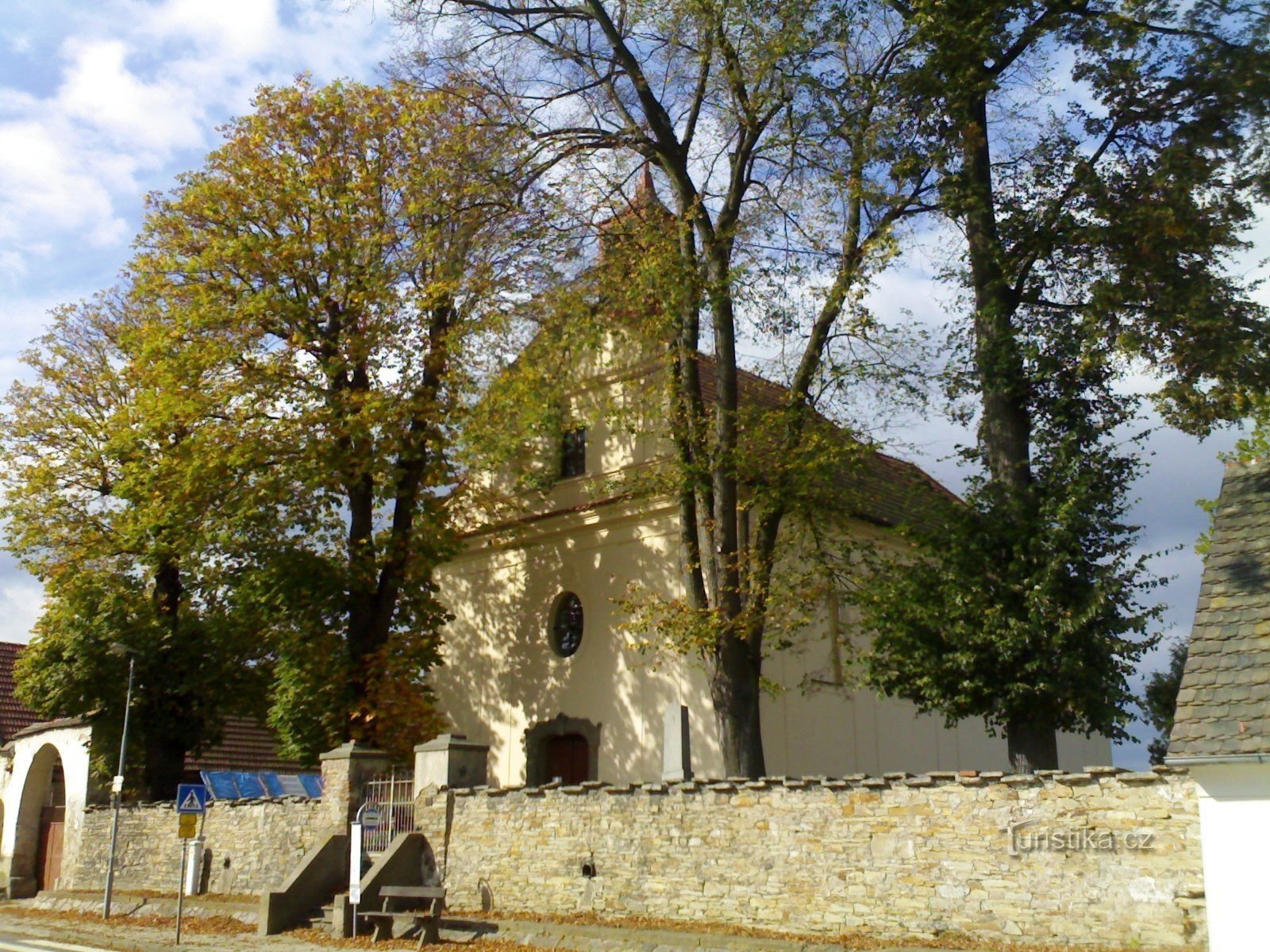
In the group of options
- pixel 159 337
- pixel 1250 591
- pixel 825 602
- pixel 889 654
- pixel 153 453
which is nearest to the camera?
pixel 1250 591

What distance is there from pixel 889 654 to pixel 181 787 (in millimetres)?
12037

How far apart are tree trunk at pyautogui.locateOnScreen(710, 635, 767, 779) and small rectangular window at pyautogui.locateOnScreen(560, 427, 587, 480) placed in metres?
8.13

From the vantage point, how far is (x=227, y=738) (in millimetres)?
34188

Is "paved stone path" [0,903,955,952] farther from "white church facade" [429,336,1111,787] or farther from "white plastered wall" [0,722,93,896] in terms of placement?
"white plastered wall" [0,722,93,896]

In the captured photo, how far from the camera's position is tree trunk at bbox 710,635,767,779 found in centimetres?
1736

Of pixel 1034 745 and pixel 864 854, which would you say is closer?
pixel 864 854

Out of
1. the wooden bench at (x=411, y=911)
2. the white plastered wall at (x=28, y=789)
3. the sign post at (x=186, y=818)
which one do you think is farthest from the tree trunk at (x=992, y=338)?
the white plastered wall at (x=28, y=789)

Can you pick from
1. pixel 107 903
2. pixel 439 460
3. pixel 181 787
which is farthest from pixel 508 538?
pixel 107 903

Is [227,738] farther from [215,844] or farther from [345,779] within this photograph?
[345,779]

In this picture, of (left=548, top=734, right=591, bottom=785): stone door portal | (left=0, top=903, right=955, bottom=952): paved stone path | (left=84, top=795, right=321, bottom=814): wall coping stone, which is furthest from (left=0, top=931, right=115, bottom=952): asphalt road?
(left=548, top=734, right=591, bottom=785): stone door portal

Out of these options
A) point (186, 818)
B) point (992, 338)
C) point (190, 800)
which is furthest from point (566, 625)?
point (992, 338)

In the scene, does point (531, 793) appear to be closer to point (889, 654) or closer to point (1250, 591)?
point (889, 654)

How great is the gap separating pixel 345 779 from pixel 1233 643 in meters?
13.2

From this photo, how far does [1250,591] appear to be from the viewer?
1121 centimetres
